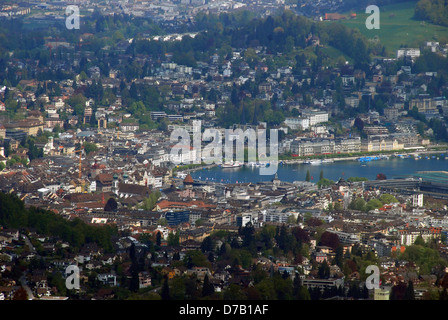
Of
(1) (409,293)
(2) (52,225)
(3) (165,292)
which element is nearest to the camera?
(3) (165,292)

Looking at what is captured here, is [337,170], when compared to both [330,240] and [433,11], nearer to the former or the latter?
[330,240]

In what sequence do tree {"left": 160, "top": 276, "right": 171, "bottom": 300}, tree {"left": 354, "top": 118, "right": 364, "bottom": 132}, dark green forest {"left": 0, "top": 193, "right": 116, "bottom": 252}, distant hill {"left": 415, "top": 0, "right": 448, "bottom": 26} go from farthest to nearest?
distant hill {"left": 415, "top": 0, "right": 448, "bottom": 26}
tree {"left": 354, "top": 118, "right": 364, "bottom": 132}
dark green forest {"left": 0, "top": 193, "right": 116, "bottom": 252}
tree {"left": 160, "top": 276, "right": 171, "bottom": 300}

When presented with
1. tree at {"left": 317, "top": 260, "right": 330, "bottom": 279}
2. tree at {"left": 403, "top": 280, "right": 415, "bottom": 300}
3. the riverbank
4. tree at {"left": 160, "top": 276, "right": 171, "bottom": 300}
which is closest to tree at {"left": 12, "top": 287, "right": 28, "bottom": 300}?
tree at {"left": 160, "top": 276, "right": 171, "bottom": 300}

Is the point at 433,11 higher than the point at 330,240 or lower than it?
higher

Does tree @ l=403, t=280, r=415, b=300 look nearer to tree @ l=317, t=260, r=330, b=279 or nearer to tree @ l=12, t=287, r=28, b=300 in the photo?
tree @ l=317, t=260, r=330, b=279

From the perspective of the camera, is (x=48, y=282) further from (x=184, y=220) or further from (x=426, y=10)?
(x=426, y=10)

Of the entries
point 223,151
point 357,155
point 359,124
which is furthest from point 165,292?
point 359,124

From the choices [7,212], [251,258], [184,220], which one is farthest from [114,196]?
[251,258]
